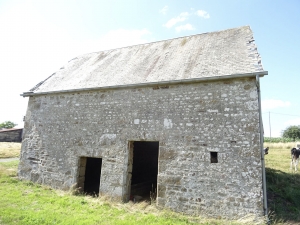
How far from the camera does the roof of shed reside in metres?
6.68

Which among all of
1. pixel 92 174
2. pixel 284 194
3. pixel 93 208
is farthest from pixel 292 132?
pixel 93 208

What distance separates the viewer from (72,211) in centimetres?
571

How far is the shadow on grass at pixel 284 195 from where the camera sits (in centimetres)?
561

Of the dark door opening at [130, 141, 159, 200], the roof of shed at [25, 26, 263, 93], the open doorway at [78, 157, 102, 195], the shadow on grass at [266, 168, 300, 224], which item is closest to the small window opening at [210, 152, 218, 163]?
the shadow on grass at [266, 168, 300, 224]

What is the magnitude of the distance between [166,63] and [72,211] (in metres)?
6.19

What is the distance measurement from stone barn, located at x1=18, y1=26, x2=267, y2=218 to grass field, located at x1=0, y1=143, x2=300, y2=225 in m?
0.50

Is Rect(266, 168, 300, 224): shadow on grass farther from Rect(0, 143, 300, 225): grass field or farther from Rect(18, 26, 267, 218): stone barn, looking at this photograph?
Rect(18, 26, 267, 218): stone barn

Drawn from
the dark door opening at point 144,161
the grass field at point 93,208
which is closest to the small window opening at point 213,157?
the grass field at point 93,208

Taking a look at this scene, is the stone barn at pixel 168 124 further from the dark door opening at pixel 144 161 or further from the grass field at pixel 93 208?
the dark door opening at pixel 144 161

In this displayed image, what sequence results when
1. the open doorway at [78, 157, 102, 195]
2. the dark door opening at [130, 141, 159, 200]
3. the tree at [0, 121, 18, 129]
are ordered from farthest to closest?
the tree at [0, 121, 18, 129] → the dark door opening at [130, 141, 159, 200] → the open doorway at [78, 157, 102, 195]

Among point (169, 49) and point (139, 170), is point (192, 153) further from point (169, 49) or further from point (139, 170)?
point (139, 170)

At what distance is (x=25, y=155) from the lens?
912 cm

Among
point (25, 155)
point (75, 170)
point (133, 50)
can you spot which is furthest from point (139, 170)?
point (133, 50)

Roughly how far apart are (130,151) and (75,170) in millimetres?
2491
